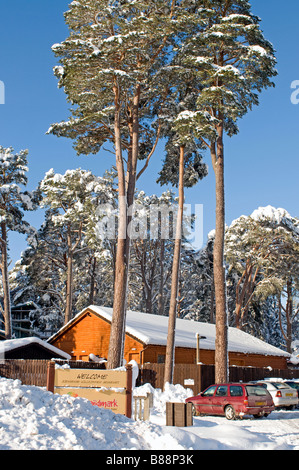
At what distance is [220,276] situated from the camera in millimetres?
22609

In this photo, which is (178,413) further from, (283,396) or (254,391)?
(283,396)

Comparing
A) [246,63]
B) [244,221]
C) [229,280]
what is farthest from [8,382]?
[229,280]

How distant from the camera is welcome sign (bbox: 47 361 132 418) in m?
13.1

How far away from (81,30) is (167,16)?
455 cm

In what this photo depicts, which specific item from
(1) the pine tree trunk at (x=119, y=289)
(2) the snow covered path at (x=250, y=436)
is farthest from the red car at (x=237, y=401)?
(1) the pine tree trunk at (x=119, y=289)

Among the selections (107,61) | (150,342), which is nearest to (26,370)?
(150,342)

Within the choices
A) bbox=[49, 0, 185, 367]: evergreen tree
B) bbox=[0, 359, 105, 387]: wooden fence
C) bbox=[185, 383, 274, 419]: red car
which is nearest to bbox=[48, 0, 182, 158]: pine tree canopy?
bbox=[49, 0, 185, 367]: evergreen tree

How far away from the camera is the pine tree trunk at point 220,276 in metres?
21.8

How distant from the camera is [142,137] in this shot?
93.1 feet

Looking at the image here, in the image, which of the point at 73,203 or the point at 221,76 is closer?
the point at 221,76

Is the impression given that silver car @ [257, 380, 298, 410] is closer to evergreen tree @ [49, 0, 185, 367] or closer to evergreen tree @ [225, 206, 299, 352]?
evergreen tree @ [49, 0, 185, 367]

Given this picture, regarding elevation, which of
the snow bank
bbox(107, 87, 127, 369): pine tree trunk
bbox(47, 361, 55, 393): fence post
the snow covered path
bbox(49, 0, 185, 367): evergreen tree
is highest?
bbox(49, 0, 185, 367): evergreen tree

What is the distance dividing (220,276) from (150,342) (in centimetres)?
964

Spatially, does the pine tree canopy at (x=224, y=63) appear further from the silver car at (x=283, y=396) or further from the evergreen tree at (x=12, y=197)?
the evergreen tree at (x=12, y=197)
